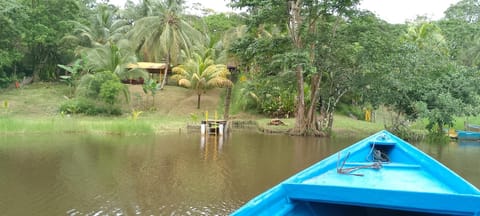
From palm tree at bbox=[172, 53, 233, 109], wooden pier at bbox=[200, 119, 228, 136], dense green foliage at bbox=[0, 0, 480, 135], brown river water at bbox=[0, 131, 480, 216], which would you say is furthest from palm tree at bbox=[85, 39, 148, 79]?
brown river water at bbox=[0, 131, 480, 216]

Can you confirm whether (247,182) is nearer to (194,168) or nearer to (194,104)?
(194,168)

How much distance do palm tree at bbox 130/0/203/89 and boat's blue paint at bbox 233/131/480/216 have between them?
23.1 meters

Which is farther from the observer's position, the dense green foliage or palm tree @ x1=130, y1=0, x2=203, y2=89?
palm tree @ x1=130, y1=0, x2=203, y2=89

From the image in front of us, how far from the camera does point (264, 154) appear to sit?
12.4m

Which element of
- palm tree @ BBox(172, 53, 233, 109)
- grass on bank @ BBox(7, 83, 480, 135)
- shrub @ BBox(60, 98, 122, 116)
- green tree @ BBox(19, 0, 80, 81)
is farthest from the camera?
green tree @ BBox(19, 0, 80, 81)

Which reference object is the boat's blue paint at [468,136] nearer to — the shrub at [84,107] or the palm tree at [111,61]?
the palm tree at [111,61]

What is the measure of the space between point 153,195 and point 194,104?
728 inches

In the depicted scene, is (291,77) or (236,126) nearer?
(291,77)

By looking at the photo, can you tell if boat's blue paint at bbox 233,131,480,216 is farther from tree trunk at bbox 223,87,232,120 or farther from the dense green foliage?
tree trunk at bbox 223,87,232,120

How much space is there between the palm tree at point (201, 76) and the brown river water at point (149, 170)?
29.1ft

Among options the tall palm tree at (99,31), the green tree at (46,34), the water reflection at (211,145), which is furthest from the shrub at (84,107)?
the tall palm tree at (99,31)

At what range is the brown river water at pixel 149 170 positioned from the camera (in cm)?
672

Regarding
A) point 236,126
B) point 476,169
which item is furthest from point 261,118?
point 476,169

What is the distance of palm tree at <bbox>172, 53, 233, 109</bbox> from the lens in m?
24.7
